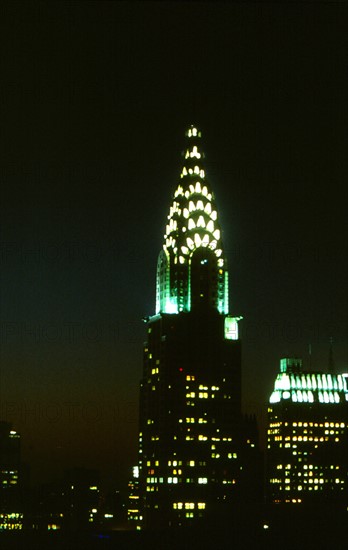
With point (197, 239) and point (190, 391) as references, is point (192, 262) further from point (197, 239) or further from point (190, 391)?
point (190, 391)

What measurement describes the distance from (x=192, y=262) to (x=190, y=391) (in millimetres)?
23215

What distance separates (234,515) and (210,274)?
4434cm

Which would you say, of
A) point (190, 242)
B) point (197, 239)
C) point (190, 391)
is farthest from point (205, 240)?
point (190, 391)

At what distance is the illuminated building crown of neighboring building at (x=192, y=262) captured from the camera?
19312 centimetres

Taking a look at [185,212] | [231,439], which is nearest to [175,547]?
[231,439]

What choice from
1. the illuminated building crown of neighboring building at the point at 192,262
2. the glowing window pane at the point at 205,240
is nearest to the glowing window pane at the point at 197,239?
the illuminated building crown of neighboring building at the point at 192,262

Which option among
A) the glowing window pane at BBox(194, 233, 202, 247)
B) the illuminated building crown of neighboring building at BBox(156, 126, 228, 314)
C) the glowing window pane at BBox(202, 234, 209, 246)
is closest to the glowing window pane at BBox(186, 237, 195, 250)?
the illuminated building crown of neighboring building at BBox(156, 126, 228, 314)

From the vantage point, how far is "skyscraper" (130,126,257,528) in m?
182

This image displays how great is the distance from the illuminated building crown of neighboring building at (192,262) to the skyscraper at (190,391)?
0.58ft

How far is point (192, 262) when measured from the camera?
193500 mm

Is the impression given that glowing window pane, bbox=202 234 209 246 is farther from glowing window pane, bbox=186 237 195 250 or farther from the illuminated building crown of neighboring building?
glowing window pane, bbox=186 237 195 250

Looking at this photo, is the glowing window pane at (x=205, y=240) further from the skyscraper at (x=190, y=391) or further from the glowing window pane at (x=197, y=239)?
the glowing window pane at (x=197, y=239)

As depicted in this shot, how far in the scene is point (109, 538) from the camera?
153 meters

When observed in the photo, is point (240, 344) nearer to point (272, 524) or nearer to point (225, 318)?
point (225, 318)
